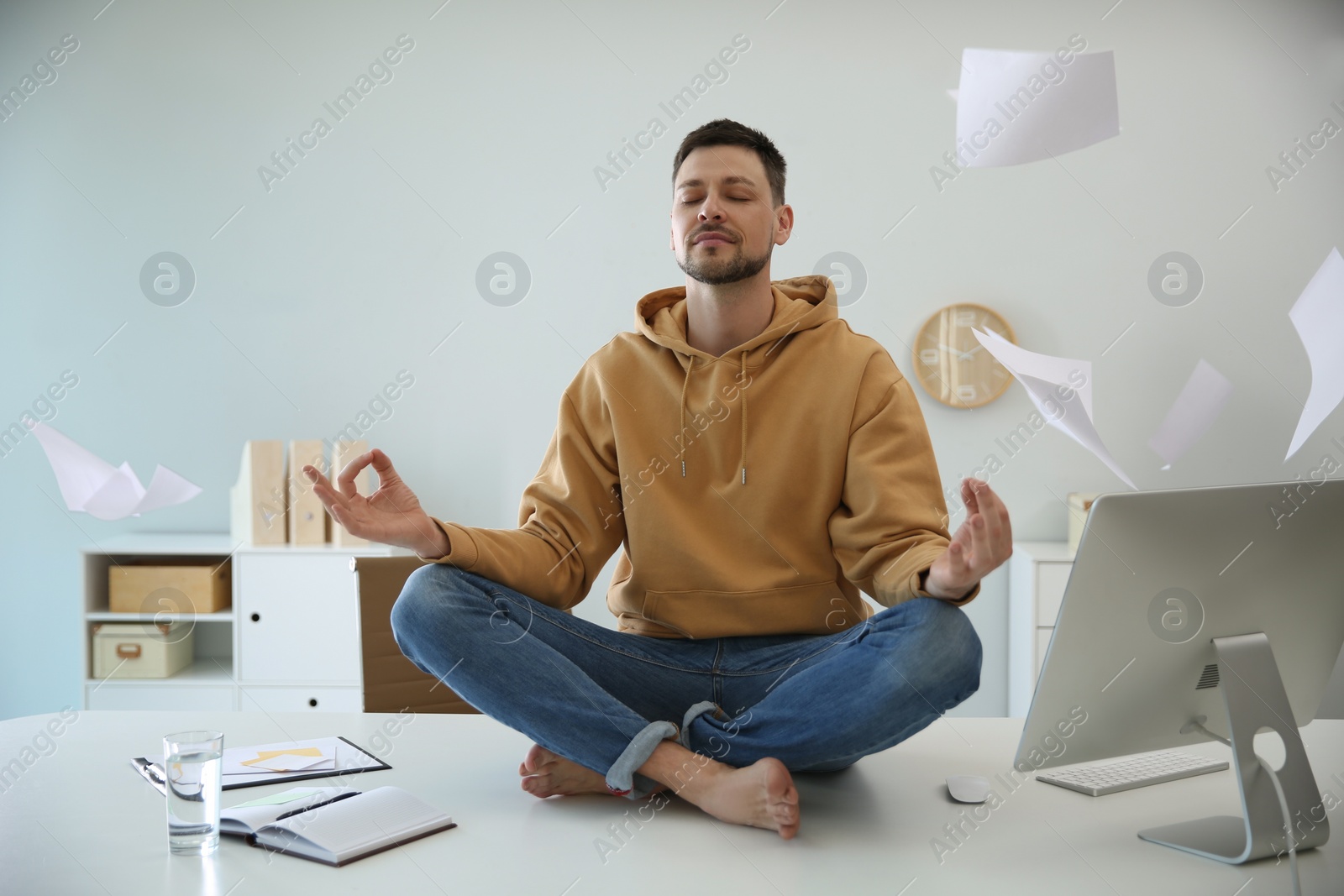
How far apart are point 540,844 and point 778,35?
283 centimetres

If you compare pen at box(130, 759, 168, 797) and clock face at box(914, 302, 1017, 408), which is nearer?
pen at box(130, 759, 168, 797)

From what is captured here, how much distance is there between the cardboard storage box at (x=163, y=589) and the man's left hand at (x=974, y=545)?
98.8 inches

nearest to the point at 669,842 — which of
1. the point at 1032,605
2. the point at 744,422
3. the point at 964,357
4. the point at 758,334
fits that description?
the point at 744,422

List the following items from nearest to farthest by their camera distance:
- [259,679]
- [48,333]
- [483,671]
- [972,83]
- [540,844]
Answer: [540,844], [483,671], [259,679], [972,83], [48,333]

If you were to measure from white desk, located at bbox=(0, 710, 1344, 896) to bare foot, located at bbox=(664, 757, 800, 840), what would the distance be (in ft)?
0.07

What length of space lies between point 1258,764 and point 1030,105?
2.47 meters

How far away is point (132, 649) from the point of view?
318 cm

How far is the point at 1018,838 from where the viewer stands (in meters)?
1.35

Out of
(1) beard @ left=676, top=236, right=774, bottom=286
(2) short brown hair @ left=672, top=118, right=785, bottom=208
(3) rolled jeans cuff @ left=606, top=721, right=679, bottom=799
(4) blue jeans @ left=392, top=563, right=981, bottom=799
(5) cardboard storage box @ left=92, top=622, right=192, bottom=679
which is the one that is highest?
(2) short brown hair @ left=672, top=118, right=785, bottom=208

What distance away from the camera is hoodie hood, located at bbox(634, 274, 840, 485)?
1.92 m

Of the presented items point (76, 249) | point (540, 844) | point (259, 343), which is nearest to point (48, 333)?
point (76, 249)

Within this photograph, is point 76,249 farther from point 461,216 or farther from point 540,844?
point 540,844

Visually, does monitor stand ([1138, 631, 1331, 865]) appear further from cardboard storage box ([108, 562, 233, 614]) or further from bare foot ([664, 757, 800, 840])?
cardboard storage box ([108, 562, 233, 614])

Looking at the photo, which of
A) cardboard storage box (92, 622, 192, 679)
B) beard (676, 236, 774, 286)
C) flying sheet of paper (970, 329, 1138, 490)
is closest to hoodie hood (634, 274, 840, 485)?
beard (676, 236, 774, 286)
